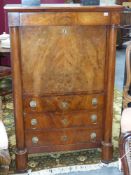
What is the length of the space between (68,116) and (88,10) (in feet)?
2.65

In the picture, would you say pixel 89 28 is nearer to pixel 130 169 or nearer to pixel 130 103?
pixel 130 103

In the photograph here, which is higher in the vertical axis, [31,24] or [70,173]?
[31,24]

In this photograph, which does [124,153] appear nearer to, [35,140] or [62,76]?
[62,76]

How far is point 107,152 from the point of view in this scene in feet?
7.71

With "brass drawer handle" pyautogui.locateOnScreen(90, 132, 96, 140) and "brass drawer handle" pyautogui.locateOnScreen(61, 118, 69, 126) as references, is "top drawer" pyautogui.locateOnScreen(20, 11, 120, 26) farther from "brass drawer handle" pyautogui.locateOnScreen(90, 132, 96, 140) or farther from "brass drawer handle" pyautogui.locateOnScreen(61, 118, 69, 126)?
"brass drawer handle" pyautogui.locateOnScreen(90, 132, 96, 140)

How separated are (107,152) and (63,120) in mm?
468

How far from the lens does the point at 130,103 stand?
237 centimetres

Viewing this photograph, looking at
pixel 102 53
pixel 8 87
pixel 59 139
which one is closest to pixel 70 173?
pixel 59 139

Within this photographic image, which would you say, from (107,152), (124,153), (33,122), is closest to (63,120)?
(33,122)

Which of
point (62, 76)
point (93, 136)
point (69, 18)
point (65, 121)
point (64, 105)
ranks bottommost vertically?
point (93, 136)

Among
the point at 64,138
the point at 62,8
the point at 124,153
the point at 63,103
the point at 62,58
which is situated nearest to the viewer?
the point at 124,153

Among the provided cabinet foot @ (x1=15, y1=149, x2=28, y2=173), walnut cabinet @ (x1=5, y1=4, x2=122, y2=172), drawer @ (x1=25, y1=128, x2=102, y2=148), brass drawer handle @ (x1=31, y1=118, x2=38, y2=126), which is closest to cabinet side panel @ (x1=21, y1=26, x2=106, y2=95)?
walnut cabinet @ (x1=5, y1=4, x2=122, y2=172)

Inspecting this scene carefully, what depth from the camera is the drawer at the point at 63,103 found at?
2.14 meters

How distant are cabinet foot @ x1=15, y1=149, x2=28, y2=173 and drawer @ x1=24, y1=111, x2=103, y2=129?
0.21 metres
